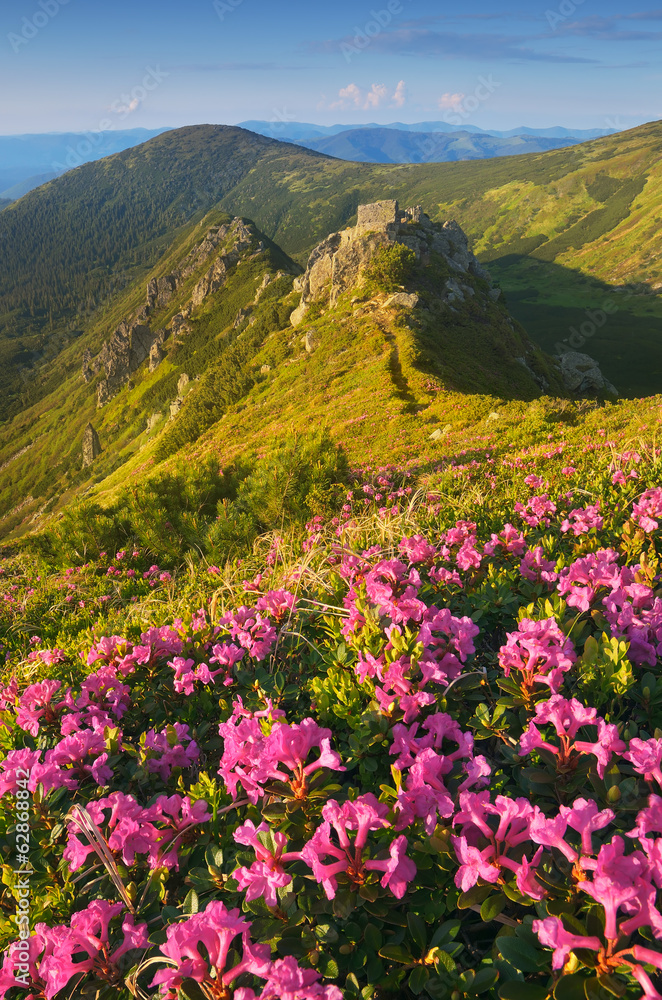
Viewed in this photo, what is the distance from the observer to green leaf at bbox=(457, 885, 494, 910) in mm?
1419

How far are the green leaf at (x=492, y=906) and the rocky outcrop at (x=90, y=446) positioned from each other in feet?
468

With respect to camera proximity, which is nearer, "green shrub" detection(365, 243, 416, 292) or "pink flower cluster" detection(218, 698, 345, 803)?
"pink flower cluster" detection(218, 698, 345, 803)

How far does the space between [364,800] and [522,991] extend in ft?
1.86

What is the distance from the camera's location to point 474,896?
1.43m

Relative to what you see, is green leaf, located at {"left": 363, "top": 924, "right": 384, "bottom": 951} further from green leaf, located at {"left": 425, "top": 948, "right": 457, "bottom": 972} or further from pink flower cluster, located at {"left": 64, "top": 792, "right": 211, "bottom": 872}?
pink flower cluster, located at {"left": 64, "top": 792, "right": 211, "bottom": 872}

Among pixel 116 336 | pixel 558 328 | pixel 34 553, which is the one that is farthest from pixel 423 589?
pixel 116 336

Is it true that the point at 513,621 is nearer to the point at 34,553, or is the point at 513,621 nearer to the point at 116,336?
the point at 34,553

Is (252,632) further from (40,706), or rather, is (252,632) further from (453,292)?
(453,292)

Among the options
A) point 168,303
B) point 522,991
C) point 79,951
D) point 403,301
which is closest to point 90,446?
point 168,303

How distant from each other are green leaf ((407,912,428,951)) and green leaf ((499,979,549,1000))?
0.24 m

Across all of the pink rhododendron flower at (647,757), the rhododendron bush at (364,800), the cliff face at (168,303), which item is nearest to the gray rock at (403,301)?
the rhododendron bush at (364,800)

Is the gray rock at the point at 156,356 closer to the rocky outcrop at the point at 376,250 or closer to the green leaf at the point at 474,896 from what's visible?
the rocky outcrop at the point at 376,250

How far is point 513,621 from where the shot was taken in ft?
9.38

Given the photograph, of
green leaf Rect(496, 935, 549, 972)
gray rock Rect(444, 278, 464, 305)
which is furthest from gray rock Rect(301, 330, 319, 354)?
green leaf Rect(496, 935, 549, 972)
